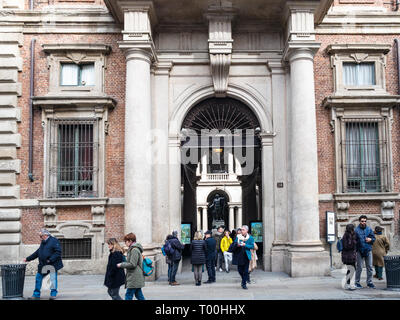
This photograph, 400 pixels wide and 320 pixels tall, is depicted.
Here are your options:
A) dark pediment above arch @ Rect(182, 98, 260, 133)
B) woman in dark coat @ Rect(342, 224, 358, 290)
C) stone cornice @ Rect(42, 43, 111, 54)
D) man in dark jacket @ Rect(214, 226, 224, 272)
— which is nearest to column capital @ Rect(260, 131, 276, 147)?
dark pediment above arch @ Rect(182, 98, 260, 133)

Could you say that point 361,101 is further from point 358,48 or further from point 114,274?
point 114,274

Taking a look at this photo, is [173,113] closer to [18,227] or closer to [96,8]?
[96,8]

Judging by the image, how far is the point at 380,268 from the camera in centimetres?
1252

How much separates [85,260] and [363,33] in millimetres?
12250

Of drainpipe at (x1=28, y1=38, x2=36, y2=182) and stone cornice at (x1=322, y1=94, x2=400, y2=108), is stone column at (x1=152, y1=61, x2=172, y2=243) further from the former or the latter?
stone cornice at (x1=322, y1=94, x2=400, y2=108)

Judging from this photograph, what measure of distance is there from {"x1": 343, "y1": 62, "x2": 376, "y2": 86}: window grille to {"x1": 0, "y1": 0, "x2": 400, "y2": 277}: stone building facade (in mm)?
43

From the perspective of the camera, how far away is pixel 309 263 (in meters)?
13.6

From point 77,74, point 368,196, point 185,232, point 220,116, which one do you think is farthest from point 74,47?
point 368,196

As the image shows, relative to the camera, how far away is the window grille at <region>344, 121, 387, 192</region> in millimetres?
15789

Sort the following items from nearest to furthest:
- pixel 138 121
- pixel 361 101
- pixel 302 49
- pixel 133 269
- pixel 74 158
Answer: pixel 133 269
pixel 138 121
pixel 302 49
pixel 361 101
pixel 74 158

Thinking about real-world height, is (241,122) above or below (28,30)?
below

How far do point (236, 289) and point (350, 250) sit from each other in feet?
10.1

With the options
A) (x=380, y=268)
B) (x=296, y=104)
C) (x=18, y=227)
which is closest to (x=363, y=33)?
(x=296, y=104)

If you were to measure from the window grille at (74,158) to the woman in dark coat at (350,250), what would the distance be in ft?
26.8
